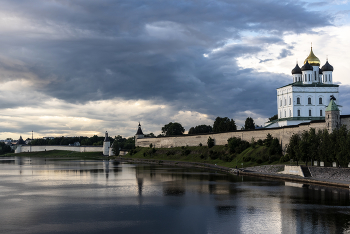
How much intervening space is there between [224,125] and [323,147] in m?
47.4

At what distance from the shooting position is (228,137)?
60.8m

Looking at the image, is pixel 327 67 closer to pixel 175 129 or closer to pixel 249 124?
pixel 249 124

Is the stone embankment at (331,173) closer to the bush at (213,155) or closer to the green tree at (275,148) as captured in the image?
the green tree at (275,148)

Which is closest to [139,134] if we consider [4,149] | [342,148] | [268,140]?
[268,140]

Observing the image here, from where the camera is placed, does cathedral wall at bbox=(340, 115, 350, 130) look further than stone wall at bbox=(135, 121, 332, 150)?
No

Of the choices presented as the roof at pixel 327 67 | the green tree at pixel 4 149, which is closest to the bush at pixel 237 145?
the roof at pixel 327 67

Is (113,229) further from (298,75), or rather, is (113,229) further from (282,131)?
(298,75)

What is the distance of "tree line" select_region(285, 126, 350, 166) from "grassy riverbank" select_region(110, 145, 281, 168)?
6801mm

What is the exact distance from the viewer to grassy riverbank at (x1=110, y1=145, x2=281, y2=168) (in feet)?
152

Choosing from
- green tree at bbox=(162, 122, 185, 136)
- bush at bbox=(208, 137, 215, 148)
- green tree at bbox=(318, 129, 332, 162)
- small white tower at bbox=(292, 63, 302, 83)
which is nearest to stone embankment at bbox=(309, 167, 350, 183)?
green tree at bbox=(318, 129, 332, 162)

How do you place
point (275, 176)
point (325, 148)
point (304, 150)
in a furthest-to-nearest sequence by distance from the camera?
point (275, 176), point (304, 150), point (325, 148)

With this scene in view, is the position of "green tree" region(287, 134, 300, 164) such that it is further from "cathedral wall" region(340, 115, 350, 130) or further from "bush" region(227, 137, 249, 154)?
"bush" region(227, 137, 249, 154)

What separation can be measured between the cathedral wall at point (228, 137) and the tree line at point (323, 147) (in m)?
3.70

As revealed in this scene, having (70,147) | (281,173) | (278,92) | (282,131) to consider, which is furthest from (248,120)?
(70,147)
